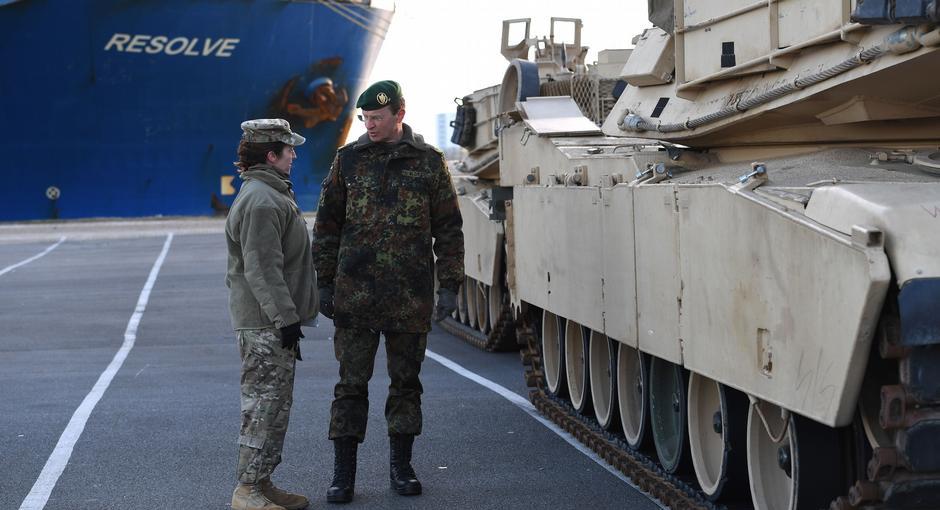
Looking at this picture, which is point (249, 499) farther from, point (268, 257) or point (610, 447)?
point (610, 447)

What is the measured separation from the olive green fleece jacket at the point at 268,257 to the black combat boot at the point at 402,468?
0.84 meters

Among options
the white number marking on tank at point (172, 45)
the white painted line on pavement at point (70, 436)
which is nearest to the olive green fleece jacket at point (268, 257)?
the white painted line on pavement at point (70, 436)

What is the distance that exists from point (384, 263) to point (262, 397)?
952 mm

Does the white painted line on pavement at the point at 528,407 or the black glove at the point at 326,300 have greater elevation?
the black glove at the point at 326,300

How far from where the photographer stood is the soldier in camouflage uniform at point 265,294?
6.68 m

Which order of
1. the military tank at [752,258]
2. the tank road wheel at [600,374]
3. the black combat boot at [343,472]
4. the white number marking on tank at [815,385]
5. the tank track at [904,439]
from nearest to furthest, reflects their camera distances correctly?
the tank track at [904,439] → the military tank at [752,258] → the white number marking on tank at [815,385] → the black combat boot at [343,472] → the tank road wheel at [600,374]

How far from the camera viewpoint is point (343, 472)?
23.7ft

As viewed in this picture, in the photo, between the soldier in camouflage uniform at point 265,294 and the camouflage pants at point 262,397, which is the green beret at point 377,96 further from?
the camouflage pants at point 262,397

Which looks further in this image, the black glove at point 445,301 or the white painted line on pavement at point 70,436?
the white painted line on pavement at point 70,436

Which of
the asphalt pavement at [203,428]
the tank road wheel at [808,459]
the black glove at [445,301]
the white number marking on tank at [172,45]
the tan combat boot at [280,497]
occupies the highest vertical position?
the white number marking on tank at [172,45]

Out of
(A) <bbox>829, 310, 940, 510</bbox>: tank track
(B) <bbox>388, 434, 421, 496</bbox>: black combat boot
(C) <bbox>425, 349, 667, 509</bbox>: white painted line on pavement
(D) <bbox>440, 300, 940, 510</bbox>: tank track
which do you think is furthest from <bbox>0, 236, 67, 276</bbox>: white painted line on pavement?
(A) <bbox>829, 310, 940, 510</bbox>: tank track

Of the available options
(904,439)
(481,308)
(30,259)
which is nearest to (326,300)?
(904,439)

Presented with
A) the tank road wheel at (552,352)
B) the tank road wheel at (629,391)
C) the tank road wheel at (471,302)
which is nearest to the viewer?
the tank road wheel at (629,391)

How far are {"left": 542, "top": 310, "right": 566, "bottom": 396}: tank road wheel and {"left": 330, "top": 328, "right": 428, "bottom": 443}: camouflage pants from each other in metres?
3.07
